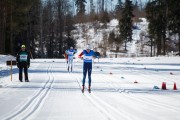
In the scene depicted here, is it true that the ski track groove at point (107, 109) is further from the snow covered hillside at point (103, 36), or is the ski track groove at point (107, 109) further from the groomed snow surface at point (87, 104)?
the snow covered hillside at point (103, 36)

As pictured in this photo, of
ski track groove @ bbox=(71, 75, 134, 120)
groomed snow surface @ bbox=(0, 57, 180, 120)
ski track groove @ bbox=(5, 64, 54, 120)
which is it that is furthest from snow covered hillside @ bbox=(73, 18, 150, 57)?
ski track groove @ bbox=(71, 75, 134, 120)

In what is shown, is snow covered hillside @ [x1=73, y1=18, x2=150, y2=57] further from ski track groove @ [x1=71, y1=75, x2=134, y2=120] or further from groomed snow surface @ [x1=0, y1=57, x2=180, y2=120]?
ski track groove @ [x1=71, y1=75, x2=134, y2=120]

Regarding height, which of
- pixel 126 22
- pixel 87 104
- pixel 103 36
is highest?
pixel 126 22

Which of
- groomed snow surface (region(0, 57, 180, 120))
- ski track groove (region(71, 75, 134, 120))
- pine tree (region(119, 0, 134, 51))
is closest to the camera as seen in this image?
ski track groove (region(71, 75, 134, 120))

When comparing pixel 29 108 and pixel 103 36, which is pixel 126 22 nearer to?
pixel 103 36

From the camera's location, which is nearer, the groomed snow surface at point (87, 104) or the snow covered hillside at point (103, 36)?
the groomed snow surface at point (87, 104)

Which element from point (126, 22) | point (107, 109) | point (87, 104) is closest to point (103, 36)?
point (126, 22)

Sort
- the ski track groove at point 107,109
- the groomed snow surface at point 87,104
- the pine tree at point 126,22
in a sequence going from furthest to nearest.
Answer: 1. the pine tree at point 126,22
2. the groomed snow surface at point 87,104
3. the ski track groove at point 107,109

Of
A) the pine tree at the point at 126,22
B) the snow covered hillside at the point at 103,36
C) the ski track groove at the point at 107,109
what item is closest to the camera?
the ski track groove at the point at 107,109

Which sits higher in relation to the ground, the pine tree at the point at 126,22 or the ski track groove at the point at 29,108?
the pine tree at the point at 126,22

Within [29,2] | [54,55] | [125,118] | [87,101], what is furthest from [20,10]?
[125,118]

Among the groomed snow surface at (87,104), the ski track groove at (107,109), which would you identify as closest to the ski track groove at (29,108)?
the groomed snow surface at (87,104)

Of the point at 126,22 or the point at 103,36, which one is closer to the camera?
the point at 126,22

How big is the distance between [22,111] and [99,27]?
91.0m
